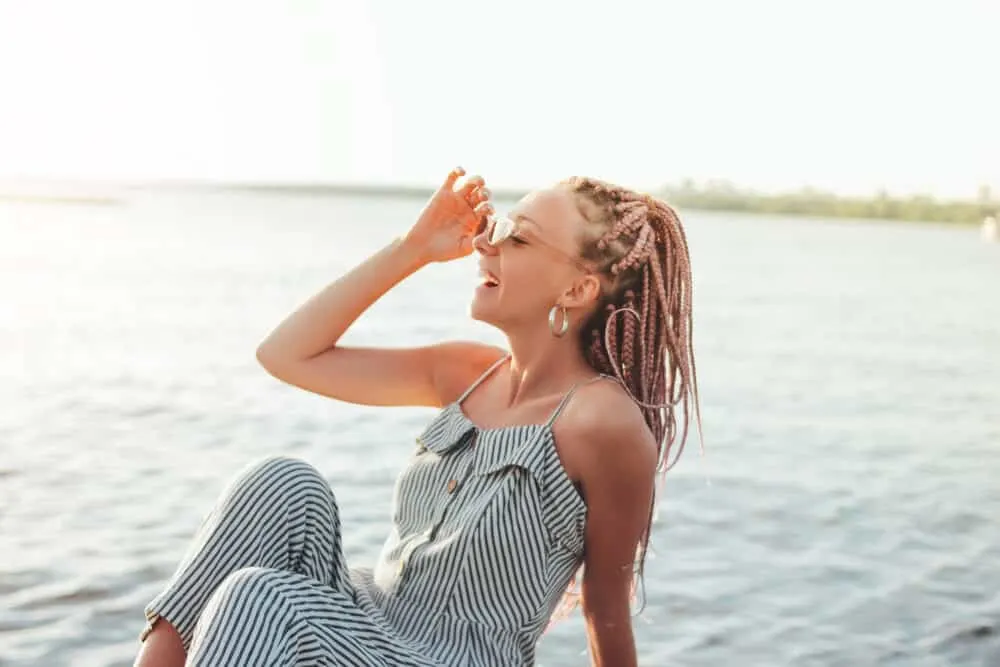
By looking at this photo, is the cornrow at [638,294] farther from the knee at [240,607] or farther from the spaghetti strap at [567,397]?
the knee at [240,607]

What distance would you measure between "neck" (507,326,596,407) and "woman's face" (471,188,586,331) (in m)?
0.05

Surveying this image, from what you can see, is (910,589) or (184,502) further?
Answer: (184,502)

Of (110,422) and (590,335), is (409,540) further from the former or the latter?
(110,422)

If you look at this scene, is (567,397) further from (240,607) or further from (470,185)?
(240,607)

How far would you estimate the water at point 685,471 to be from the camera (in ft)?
18.2

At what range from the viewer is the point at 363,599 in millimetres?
3096

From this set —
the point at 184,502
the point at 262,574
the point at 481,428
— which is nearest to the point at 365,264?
the point at 481,428

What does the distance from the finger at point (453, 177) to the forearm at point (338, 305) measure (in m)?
0.21

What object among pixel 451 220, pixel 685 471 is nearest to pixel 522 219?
pixel 451 220

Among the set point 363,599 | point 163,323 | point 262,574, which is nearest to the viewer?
point 262,574

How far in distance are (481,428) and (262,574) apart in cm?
81

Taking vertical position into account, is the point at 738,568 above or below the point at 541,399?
below

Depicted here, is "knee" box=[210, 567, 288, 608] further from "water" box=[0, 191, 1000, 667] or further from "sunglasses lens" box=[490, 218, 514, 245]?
"water" box=[0, 191, 1000, 667]

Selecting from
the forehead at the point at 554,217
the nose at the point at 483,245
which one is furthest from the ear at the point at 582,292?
the nose at the point at 483,245
